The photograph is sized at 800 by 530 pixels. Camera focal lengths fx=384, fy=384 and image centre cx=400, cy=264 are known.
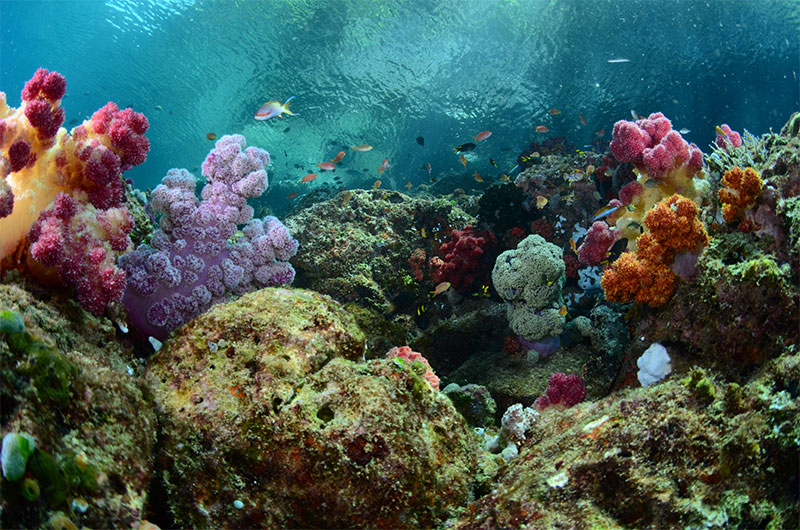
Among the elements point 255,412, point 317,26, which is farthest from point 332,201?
point 317,26

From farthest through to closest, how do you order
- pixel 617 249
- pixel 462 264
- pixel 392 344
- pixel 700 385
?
pixel 462 264
pixel 617 249
pixel 392 344
pixel 700 385

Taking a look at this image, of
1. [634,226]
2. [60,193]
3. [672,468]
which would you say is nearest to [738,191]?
[634,226]

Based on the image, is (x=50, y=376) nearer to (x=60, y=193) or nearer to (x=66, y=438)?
(x=66, y=438)

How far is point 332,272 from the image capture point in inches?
252

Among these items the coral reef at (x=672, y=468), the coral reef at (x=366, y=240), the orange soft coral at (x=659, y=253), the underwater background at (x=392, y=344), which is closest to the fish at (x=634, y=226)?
the underwater background at (x=392, y=344)

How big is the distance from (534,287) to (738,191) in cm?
285

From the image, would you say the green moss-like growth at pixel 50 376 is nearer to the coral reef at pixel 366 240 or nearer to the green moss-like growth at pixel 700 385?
the green moss-like growth at pixel 700 385

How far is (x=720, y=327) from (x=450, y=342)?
12.1 ft

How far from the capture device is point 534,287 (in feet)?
18.3

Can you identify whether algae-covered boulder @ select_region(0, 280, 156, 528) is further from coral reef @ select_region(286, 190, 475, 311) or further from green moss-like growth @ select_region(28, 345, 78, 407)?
coral reef @ select_region(286, 190, 475, 311)

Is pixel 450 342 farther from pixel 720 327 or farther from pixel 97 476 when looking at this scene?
pixel 97 476

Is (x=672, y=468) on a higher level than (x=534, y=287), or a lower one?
higher

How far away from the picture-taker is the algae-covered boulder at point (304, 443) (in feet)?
6.01

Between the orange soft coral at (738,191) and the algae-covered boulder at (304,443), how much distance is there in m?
2.76
